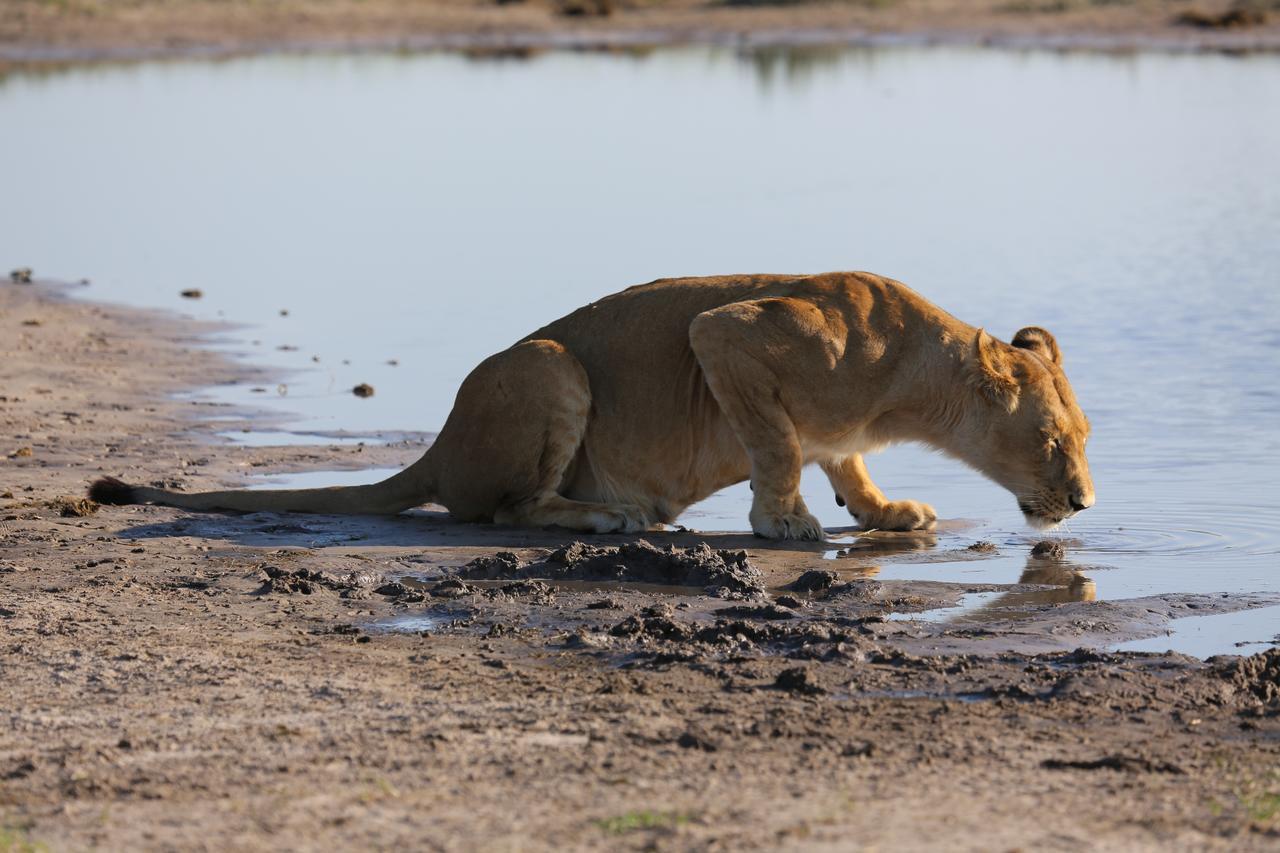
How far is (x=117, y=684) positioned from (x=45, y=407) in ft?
20.1

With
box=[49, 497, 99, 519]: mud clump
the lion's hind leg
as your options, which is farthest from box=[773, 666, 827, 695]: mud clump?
box=[49, 497, 99, 519]: mud clump

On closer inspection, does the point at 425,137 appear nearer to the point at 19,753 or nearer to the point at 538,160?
the point at 538,160

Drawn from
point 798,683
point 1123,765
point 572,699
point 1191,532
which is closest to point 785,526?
point 1191,532

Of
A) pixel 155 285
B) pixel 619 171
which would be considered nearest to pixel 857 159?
pixel 619 171

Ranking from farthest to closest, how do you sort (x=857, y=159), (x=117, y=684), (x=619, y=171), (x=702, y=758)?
(x=857, y=159)
(x=619, y=171)
(x=117, y=684)
(x=702, y=758)

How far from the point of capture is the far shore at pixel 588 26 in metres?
46.2

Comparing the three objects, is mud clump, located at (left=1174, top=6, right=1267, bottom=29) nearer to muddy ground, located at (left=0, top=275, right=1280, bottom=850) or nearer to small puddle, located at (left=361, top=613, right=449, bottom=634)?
muddy ground, located at (left=0, top=275, right=1280, bottom=850)

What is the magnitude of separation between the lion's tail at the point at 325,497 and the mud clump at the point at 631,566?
3.92 feet

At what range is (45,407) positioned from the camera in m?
12.3

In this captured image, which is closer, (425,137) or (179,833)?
(179,833)

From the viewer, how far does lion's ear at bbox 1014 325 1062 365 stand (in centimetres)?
917

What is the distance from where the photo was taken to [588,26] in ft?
176

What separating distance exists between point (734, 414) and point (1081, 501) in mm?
1579

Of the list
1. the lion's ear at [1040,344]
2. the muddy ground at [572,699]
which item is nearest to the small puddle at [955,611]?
the muddy ground at [572,699]
